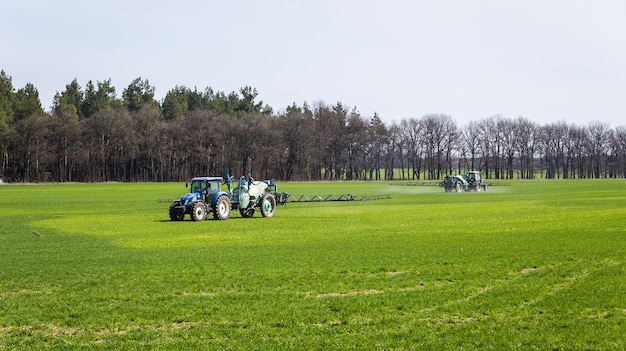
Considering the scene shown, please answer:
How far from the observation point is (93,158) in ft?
414

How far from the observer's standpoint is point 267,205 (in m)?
39.8

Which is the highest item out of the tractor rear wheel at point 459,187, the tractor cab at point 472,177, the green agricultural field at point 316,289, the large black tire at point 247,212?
the tractor cab at point 472,177

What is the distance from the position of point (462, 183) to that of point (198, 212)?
177 ft

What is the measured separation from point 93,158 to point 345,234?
107 m

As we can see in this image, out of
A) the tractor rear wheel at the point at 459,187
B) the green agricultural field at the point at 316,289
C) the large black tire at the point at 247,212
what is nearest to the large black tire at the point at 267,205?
the large black tire at the point at 247,212

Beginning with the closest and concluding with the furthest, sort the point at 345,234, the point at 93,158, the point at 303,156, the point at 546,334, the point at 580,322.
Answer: the point at 546,334
the point at 580,322
the point at 345,234
the point at 93,158
the point at 303,156

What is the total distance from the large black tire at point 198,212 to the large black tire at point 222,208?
2.25ft

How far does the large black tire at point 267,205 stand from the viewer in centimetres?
3938

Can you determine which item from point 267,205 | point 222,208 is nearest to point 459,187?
point 267,205

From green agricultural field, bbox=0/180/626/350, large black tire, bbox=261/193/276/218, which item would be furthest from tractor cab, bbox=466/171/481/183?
green agricultural field, bbox=0/180/626/350

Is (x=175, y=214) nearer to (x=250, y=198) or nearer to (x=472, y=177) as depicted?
(x=250, y=198)

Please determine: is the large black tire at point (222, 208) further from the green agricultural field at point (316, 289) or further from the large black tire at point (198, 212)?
the green agricultural field at point (316, 289)

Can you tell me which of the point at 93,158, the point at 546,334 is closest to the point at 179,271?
the point at 546,334

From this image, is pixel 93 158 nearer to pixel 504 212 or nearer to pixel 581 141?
pixel 504 212
